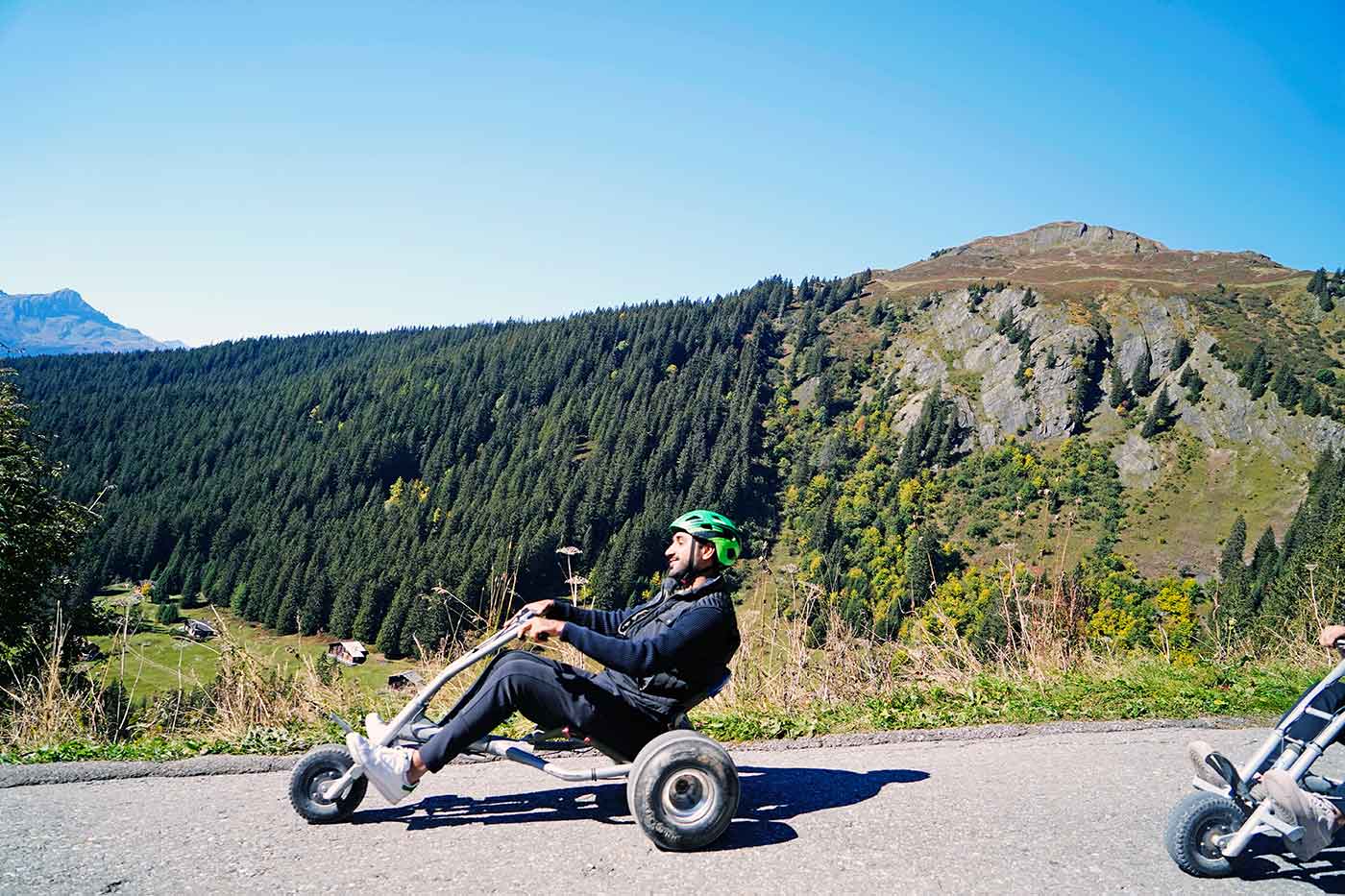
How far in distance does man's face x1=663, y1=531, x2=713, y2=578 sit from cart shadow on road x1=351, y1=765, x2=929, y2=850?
1395 millimetres

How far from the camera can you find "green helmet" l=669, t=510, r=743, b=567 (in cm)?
445

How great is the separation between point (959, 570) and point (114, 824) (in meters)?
124

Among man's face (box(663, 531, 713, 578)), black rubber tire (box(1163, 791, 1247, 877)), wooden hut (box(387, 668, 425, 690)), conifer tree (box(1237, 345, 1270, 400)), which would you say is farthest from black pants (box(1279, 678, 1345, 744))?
conifer tree (box(1237, 345, 1270, 400))

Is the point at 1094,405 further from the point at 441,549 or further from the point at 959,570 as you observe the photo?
the point at 441,549

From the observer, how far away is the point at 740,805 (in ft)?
14.5

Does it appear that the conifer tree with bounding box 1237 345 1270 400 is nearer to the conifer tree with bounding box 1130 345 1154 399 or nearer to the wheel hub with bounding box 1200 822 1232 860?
the conifer tree with bounding box 1130 345 1154 399

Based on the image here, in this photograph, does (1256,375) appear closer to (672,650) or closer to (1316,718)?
(1316,718)

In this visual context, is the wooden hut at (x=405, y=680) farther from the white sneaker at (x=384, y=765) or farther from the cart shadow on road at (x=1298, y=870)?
the cart shadow on road at (x=1298, y=870)

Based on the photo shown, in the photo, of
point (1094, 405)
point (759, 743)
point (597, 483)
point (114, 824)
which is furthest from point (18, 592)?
point (1094, 405)

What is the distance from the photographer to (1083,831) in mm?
3934

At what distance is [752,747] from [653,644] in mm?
2160

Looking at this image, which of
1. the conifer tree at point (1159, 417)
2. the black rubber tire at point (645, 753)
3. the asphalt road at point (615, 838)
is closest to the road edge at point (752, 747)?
the asphalt road at point (615, 838)

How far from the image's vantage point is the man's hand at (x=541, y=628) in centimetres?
403

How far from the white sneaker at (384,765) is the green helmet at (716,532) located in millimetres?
1905
